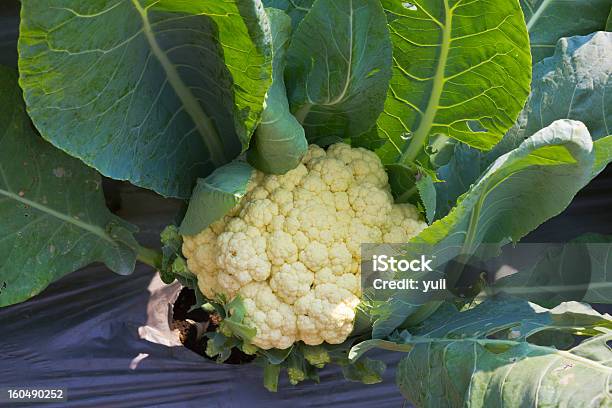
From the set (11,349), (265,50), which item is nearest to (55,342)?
(11,349)

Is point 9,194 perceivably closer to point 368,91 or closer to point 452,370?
point 368,91

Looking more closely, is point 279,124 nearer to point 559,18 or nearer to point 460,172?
point 460,172

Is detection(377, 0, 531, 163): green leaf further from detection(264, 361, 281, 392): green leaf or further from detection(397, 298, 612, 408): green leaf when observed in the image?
detection(264, 361, 281, 392): green leaf

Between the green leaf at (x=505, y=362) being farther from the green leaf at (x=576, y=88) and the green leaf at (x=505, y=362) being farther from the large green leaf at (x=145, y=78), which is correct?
the large green leaf at (x=145, y=78)

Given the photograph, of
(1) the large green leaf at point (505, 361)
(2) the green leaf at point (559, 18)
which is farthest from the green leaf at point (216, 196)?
(2) the green leaf at point (559, 18)

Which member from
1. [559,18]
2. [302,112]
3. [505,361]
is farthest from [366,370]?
[559,18]

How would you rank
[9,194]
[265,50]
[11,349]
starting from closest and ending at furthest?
[265,50], [9,194], [11,349]

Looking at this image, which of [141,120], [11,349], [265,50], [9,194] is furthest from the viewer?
[11,349]
